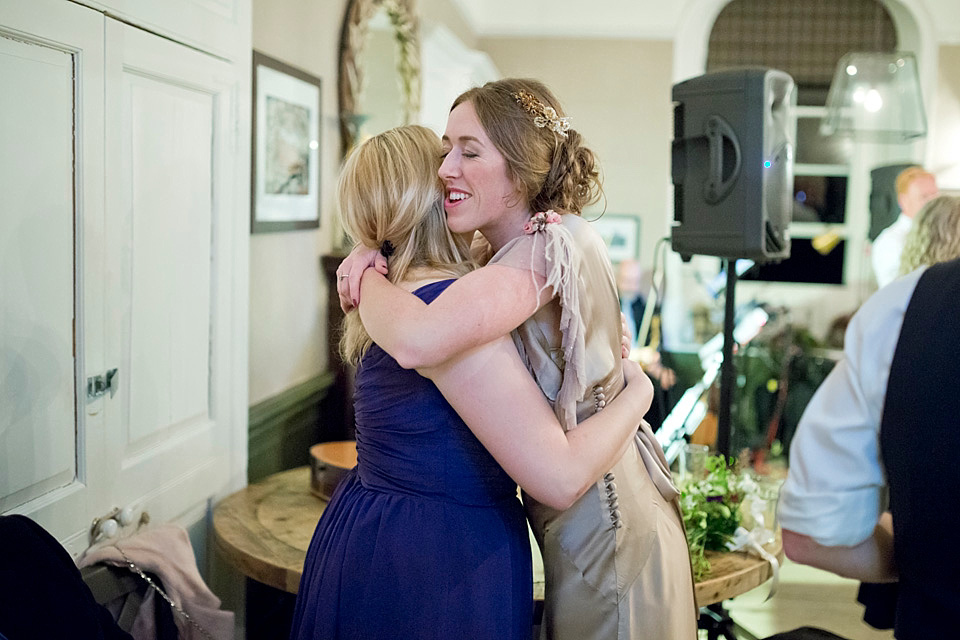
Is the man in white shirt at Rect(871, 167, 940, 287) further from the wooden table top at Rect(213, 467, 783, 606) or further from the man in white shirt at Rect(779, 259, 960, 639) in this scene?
the man in white shirt at Rect(779, 259, 960, 639)

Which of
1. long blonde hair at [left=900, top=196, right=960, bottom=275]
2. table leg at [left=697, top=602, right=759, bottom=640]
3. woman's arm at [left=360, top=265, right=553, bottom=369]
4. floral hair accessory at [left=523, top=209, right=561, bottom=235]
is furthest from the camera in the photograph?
long blonde hair at [left=900, top=196, right=960, bottom=275]

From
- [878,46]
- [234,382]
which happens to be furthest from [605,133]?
[234,382]

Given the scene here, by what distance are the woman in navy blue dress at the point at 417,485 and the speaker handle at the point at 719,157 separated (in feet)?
4.55

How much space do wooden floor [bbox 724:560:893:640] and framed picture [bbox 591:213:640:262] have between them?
9.98 ft

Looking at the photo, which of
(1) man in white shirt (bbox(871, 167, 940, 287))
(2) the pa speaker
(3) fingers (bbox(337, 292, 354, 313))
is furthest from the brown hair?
(1) man in white shirt (bbox(871, 167, 940, 287))

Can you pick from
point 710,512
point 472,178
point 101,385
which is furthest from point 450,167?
point 710,512

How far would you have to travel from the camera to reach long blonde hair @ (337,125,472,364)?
1.43 meters

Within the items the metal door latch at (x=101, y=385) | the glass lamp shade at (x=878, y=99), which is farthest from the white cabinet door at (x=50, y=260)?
the glass lamp shade at (x=878, y=99)

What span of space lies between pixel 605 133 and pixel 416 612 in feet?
19.2

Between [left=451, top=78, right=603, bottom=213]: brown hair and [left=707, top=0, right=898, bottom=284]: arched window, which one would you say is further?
[left=707, top=0, right=898, bottom=284]: arched window

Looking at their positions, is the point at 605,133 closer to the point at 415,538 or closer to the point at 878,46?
the point at 878,46

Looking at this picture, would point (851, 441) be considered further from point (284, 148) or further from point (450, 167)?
point (284, 148)

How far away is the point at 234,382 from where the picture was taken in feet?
7.64

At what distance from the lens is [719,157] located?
2.70 m
